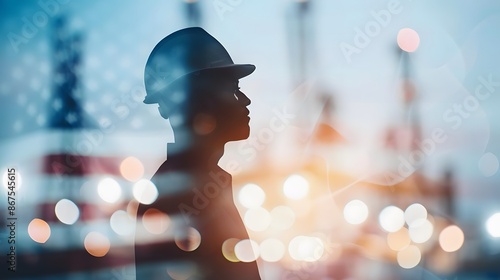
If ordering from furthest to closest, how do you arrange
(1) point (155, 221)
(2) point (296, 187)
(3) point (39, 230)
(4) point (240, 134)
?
(2) point (296, 187) → (3) point (39, 230) → (4) point (240, 134) → (1) point (155, 221)

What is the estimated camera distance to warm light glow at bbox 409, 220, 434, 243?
7.86 ft

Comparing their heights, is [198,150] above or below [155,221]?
above

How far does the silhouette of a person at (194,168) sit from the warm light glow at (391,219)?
120 cm

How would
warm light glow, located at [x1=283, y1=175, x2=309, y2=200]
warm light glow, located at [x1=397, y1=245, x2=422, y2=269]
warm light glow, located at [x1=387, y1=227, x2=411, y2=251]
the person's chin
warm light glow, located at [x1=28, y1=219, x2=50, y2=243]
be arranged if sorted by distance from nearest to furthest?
the person's chin
warm light glow, located at [x1=28, y1=219, x2=50, y2=243]
warm light glow, located at [x1=283, y1=175, x2=309, y2=200]
warm light glow, located at [x1=397, y1=245, x2=422, y2=269]
warm light glow, located at [x1=387, y1=227, x2=411, y2=251]

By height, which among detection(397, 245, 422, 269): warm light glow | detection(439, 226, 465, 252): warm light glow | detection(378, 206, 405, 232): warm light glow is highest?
detection(378, 206, 405, 232): warm light glow

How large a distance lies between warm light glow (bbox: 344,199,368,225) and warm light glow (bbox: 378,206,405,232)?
0.17 meters


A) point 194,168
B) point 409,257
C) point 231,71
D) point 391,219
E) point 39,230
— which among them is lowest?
point 409,257

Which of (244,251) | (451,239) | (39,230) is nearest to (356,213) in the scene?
(451,239)

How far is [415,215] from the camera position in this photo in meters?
2.38

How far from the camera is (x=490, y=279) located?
2.13 metres

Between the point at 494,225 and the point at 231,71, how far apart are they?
4.98 feet

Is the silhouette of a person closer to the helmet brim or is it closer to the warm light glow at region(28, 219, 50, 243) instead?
the helmet brim

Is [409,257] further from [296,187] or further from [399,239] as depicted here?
[296,187]

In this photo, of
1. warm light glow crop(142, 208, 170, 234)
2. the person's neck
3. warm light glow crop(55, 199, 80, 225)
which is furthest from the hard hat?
warm light glow crop(55, 199, 80, 225)
